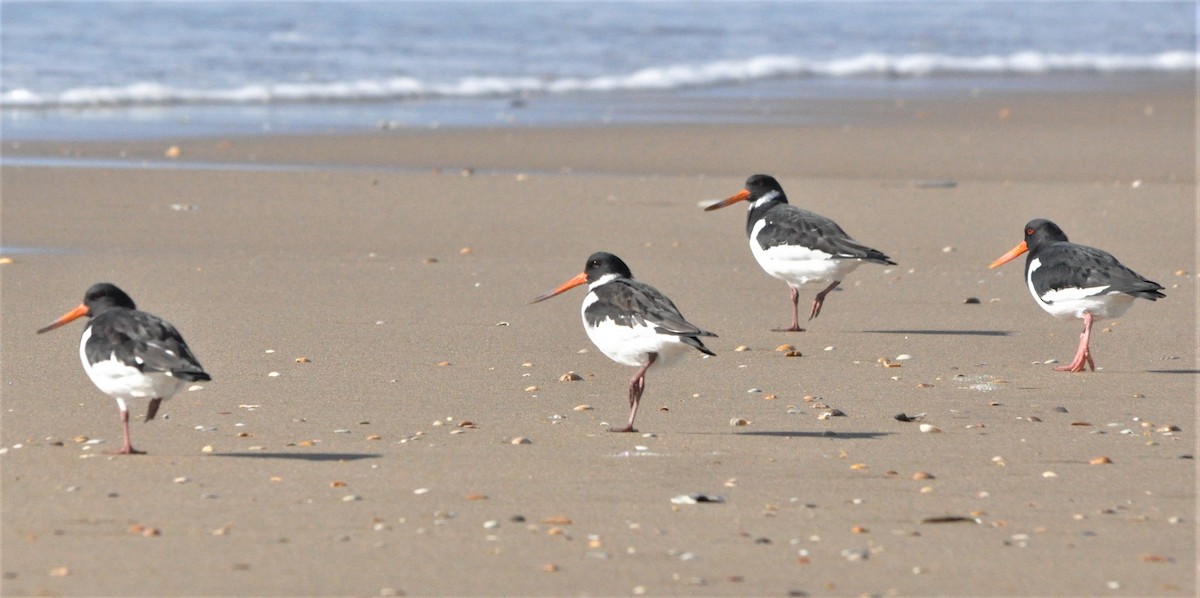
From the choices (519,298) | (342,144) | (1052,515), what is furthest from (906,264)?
(342,144)

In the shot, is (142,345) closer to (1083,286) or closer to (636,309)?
(636,309)

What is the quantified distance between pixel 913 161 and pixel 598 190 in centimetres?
383

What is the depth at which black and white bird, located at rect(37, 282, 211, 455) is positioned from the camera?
5176mm

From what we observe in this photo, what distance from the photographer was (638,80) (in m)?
25.3

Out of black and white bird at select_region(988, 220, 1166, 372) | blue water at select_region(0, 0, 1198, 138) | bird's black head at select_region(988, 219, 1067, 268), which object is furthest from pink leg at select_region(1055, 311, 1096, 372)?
blue water at select_region(0, 0, 1198, 138)

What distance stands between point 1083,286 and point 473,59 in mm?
21338

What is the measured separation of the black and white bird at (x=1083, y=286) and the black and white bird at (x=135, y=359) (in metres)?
3.97

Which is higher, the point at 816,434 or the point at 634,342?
the point at 634,342

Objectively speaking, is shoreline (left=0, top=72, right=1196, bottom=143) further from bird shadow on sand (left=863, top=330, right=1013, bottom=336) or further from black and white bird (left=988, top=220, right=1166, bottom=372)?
black and white bird (left=988, top=220, right=1166, bottom=372)

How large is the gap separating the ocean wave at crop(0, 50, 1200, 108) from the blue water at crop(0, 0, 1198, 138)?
2.0 inches

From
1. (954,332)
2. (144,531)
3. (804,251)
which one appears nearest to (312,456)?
(144,531)

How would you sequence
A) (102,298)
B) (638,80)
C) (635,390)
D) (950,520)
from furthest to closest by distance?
(638,80) < (635,390) < (102,298) < (950,520)

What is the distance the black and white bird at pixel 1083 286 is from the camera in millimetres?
6977

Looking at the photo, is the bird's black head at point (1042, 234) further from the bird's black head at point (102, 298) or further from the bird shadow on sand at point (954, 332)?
the bird's black head at point (102, 298)
